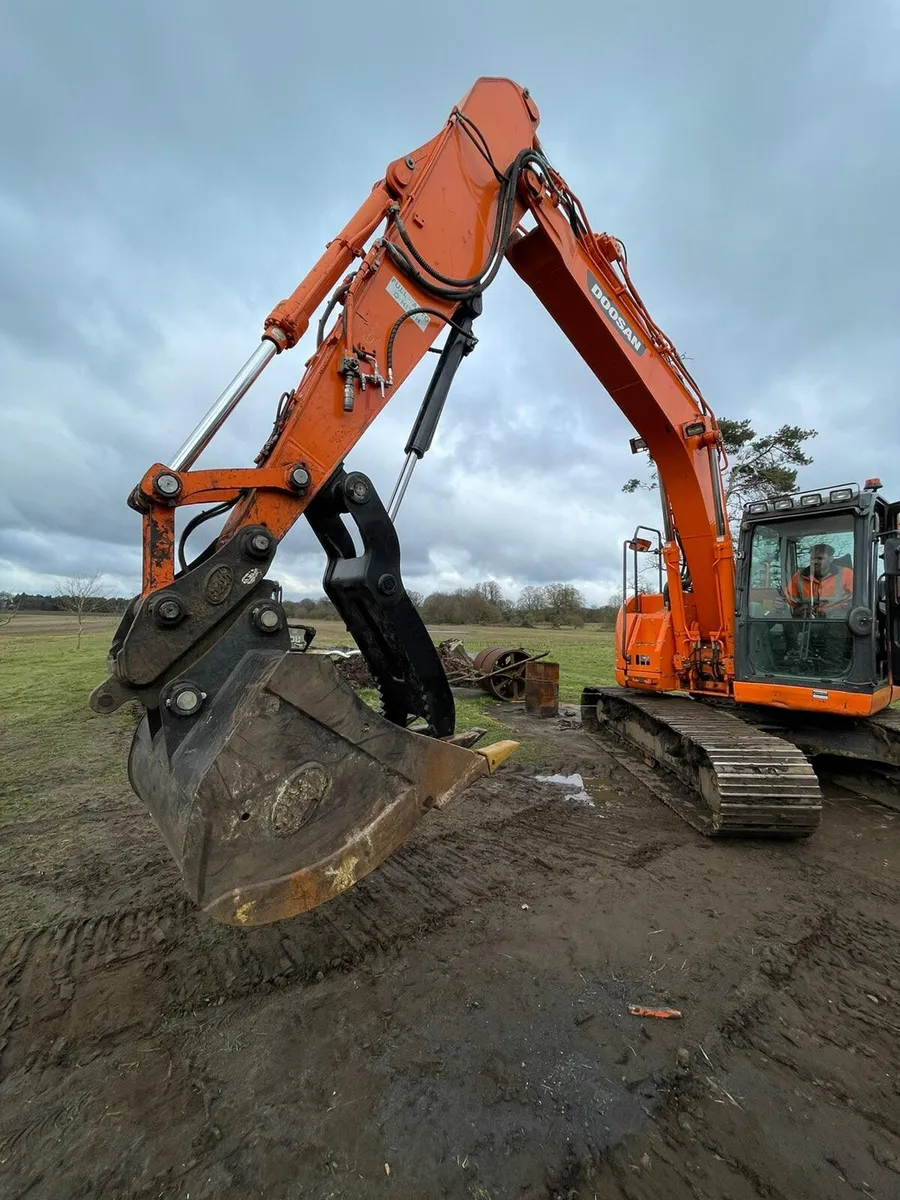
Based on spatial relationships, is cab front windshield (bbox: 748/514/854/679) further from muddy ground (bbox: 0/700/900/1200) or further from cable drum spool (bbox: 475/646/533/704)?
cable drum spool (bbox: 475/646/533/704)

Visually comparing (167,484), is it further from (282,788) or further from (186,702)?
(282,788)

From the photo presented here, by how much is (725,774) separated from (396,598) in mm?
3112

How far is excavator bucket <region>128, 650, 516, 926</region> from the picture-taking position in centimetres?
188

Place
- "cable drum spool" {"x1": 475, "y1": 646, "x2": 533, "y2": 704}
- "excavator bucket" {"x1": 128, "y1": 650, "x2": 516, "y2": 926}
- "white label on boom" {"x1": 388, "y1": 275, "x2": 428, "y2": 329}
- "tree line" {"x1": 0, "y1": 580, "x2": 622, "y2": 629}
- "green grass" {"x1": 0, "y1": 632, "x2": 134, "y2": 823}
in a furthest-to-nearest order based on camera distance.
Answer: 1. "tree line" {"x1": 0, "y1": 580, "x2": 622, "y2": 629}
2. "cable drum spool" {"x1": 475, "y1": 646, "x2": 533, "y2": 704}
3. "green grass" {"x1": 0, "y1": 632, "x2": 134, "y2": 823}
4. "white label on boom" {"x1": 388, "y1": 275, "x2": 428, "y2": 329}
5. "excavator bucket" {"x1": 128, "y1": 650, "x2": 516, "y2": 926}

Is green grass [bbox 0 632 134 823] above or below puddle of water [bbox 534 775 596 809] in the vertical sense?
below

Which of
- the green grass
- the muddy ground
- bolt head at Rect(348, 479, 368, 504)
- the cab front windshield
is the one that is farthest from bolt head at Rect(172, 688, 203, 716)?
the cab front windshield

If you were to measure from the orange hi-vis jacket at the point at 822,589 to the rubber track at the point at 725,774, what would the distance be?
1.34 m

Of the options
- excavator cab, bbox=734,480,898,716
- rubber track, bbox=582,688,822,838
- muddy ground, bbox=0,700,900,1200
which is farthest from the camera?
excavator cab, bbox=734,480,898,716

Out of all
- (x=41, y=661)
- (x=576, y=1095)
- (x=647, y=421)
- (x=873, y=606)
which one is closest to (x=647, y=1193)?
(x=576, y=1095)

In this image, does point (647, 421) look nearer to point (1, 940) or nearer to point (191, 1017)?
point (191, 1017)

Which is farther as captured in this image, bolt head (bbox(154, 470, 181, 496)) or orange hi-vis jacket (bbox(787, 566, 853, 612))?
orange hi-vis jacket (bbox(787, 566, 853, 612))

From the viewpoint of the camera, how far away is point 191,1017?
7.74 feet

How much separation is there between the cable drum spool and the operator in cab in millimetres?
5978

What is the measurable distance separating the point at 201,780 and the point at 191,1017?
1.29 meters
